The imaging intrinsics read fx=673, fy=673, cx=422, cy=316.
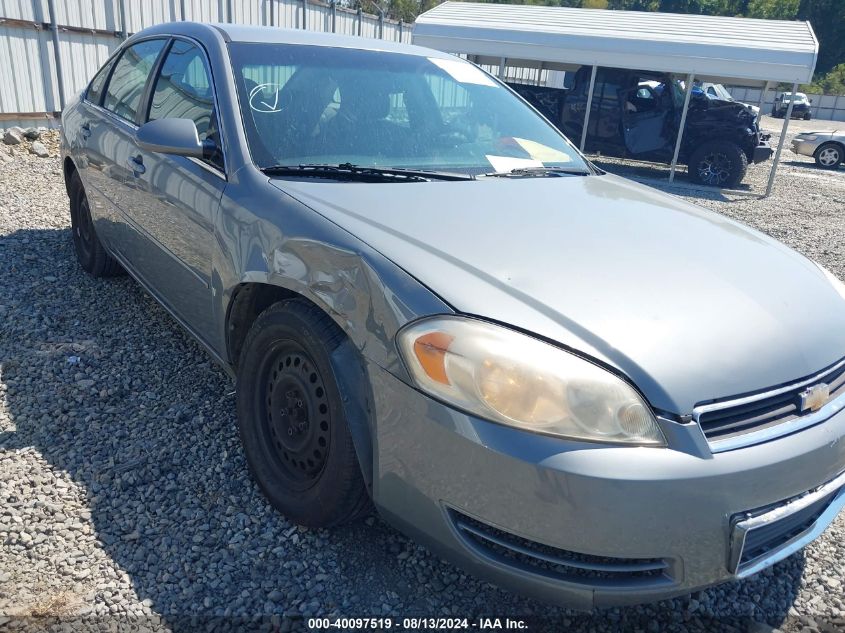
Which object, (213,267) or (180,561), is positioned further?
(213,267)

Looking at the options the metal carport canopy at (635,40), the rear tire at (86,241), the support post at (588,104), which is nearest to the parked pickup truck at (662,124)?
the support post at (588,104)

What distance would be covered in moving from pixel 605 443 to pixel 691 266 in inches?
32.1

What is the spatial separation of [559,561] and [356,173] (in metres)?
1.54

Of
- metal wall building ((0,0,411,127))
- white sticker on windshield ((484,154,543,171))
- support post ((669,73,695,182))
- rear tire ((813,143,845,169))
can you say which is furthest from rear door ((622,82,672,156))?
white sticker on windshield ((484,154,543,171))

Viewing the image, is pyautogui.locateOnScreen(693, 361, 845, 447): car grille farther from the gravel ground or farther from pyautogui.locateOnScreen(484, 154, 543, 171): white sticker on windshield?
pyautogui.locateOnScreen(484, 154, 543, 171): white sticker on windshield

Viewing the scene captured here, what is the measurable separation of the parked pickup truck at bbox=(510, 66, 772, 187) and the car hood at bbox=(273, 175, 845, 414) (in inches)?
427

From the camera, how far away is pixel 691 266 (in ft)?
6.98

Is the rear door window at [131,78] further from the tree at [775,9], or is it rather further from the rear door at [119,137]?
the tree at [775,9]

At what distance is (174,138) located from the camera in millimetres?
2582

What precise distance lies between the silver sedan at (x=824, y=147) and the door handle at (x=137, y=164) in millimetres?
18313

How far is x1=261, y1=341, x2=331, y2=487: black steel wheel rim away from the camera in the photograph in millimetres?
2141

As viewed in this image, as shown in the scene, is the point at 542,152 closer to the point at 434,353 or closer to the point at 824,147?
the point at 434,353

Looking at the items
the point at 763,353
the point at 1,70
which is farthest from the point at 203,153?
the point at 1,70

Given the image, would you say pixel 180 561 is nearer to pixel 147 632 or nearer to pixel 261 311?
pixel 147 632
